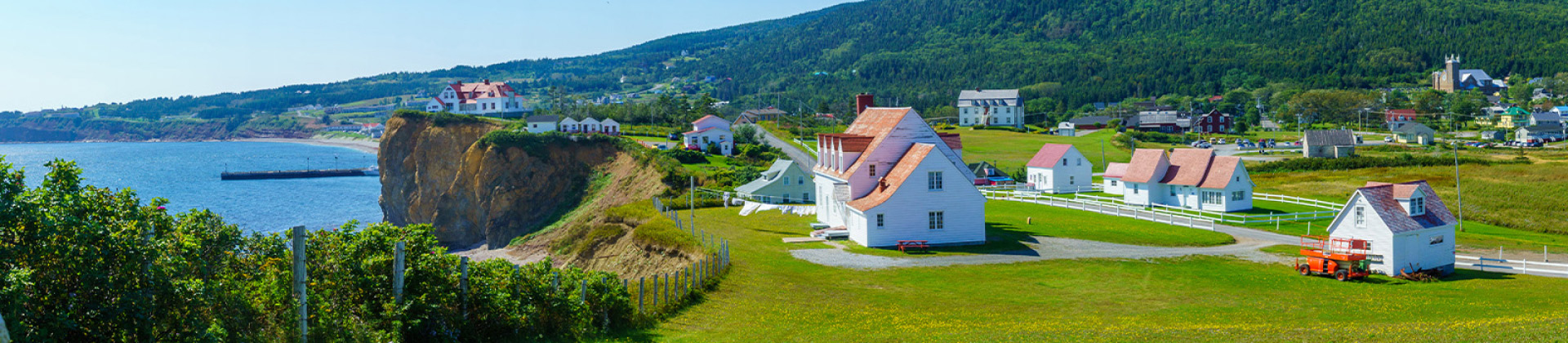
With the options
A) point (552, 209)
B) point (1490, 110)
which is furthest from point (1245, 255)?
point (1490, 110)

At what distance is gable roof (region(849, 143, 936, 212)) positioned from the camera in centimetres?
4103

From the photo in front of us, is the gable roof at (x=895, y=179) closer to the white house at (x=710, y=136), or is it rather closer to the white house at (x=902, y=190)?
the white house at (x=902, y=190)

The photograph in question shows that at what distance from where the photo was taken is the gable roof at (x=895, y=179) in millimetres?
41031

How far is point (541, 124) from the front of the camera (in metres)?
101

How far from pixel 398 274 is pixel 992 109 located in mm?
146903

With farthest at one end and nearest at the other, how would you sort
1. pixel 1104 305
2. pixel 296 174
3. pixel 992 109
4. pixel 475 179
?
pixel 296 174, pixel 992 109, pixel 475 179, pixel 1104 305

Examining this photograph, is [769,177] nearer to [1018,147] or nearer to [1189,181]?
[1189,181]

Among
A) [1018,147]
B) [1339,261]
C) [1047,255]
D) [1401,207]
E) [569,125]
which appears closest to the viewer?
[1339,261]

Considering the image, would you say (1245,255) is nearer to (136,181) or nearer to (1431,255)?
(1431,255)

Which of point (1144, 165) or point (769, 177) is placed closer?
point (1144, 165)

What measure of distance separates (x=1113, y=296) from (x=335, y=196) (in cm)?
12201

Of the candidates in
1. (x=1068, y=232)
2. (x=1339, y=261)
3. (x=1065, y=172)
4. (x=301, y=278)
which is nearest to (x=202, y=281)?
(x=301, y=278)

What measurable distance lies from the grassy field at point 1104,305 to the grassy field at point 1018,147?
6053 cm

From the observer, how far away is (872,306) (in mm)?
25812
